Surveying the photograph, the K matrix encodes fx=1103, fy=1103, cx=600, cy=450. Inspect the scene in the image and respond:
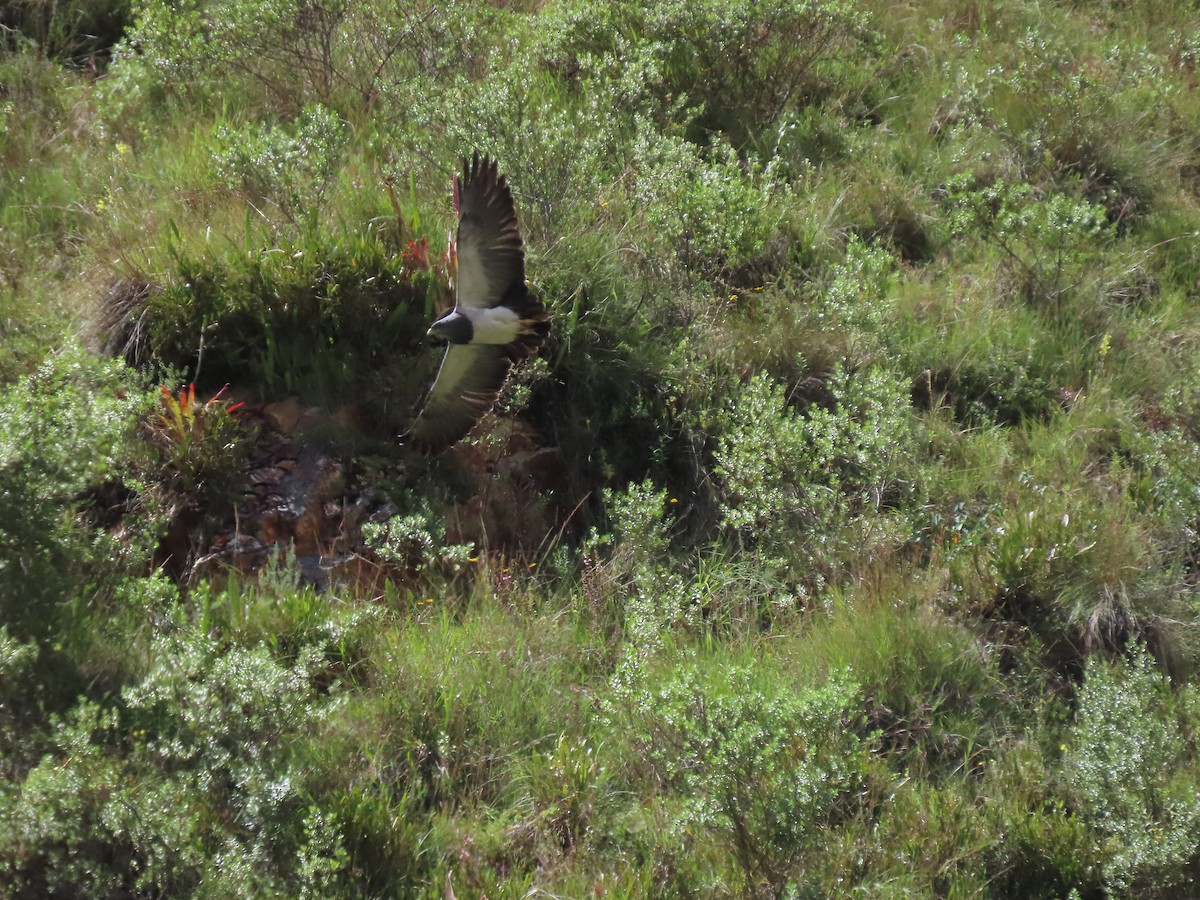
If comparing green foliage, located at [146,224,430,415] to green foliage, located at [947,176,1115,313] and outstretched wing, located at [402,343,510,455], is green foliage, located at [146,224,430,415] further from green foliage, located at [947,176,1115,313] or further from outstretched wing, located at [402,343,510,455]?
green foliage, located at [947,176,1115,313]

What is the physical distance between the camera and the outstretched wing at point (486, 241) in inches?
175

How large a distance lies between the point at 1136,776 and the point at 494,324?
2847mm

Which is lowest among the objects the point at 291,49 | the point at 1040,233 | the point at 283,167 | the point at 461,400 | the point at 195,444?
the point at 195,444

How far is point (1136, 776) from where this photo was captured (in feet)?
11.8

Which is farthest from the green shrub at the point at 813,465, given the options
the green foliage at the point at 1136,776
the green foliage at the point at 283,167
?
the green foliage at the point at 283,167

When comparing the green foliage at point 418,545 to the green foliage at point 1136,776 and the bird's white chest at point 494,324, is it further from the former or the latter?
the green foliage at point 1136,776

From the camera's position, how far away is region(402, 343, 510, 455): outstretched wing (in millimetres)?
4562

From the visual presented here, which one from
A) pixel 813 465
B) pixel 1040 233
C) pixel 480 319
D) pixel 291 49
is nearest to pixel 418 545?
pixel 480 319

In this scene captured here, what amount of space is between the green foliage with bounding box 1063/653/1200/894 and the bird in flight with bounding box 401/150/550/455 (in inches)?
101

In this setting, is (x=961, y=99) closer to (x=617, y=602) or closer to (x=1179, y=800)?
(x=617, y=602)

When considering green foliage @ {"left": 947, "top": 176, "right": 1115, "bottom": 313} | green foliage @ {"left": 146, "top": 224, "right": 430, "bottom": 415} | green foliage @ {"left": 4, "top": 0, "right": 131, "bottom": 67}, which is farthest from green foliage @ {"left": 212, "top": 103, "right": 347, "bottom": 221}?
green foliage @ {"left": 947, "top": 176, "right": 1115, "bottom": 313}

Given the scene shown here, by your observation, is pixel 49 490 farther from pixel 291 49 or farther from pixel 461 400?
pixel 291 49

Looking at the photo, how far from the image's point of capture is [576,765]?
12.2ft

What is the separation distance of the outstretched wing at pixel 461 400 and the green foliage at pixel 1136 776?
256 centimetres
